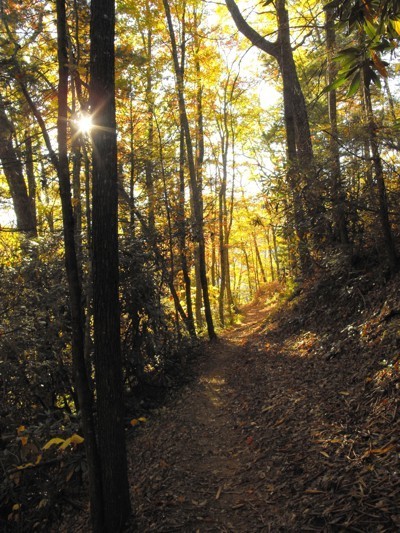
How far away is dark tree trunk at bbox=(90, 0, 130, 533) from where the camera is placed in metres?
3.54

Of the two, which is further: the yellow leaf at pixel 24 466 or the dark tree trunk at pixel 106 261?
the yellow leaf at pixel 24 466

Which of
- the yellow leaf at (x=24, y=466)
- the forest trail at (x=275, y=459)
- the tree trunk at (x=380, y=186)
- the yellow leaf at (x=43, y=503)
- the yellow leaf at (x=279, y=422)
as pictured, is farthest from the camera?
the tree trunk at (x=380, y=186)

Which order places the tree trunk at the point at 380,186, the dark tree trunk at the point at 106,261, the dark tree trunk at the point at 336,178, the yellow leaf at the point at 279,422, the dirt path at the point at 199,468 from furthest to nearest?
the dark tree trunk at the point at 336,178 → the tree trunk at the point at 380,186 → the yellow leaf at the point at 279,422 → the dirt path at the point at 199,468 → the dark tree trunk at the point at 106,261

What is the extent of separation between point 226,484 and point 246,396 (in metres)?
2.31

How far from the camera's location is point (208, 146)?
20.8m

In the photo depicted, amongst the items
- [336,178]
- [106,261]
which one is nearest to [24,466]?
[106,261]

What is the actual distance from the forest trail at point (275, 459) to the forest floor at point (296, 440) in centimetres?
1

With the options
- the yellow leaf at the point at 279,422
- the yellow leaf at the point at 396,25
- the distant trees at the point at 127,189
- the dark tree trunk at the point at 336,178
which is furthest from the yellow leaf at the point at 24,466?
the dark tree trunk at the point at 336,178

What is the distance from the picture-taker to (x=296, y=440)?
166 inches

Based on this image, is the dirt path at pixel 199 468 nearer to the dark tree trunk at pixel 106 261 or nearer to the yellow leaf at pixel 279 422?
the yellow leaf at pixel 279 422

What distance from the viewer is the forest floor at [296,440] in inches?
125

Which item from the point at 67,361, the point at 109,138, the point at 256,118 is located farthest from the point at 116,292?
the point at 256,118

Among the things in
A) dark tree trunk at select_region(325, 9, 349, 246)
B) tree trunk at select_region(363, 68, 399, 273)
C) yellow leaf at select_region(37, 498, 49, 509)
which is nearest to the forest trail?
yellow leaf at select_region(37, 498, 49, 509)

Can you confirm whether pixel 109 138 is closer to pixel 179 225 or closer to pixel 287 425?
pixel 287 425
